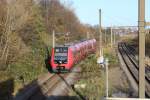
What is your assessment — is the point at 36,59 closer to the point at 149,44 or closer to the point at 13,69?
the point at 13,69

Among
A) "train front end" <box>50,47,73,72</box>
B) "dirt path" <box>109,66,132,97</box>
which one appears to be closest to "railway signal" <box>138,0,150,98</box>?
"dirt path" <box>109,66,132,97</box>

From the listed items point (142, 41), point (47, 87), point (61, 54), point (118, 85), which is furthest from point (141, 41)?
point (61, 54)

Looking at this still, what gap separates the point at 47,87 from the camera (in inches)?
1120

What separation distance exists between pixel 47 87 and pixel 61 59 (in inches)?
309

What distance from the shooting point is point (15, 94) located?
24828 mm

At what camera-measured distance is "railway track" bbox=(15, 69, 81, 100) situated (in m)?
24.5

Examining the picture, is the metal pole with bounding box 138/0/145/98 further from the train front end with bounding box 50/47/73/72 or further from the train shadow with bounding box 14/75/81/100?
the train front end with bounding box 50/47/73/72

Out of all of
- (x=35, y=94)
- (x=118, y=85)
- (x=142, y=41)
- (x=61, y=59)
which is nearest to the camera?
(x=142, y=41)

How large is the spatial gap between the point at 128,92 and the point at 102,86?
5.64ft

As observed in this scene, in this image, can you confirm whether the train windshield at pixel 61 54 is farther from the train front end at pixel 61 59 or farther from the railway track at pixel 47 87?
the railway track at pixel 47 87

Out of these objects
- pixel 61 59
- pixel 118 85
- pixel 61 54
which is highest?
pixel 61 54

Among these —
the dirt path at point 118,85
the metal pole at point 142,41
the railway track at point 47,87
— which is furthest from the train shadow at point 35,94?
the metal pole at point 142,41

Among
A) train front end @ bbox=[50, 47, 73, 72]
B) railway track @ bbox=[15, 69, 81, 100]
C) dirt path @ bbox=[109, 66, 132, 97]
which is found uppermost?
train front end @ bbox=[50, 47, 73, 72]

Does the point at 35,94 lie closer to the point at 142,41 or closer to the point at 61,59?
the point at 61,59
